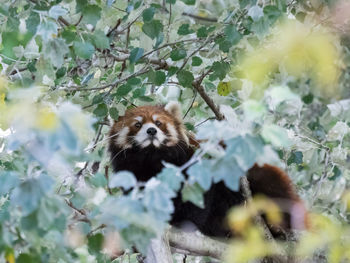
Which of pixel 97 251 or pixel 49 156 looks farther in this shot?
pixel 97 251

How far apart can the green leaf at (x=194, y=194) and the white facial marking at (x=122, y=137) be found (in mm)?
2238

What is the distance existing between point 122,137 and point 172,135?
37 cm

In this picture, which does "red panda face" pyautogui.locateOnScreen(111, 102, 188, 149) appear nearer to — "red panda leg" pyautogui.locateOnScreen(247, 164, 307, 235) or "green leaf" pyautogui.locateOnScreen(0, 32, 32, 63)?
"red panda leg" pyautogui.locateOnScreen(247, 164, 307, 235)

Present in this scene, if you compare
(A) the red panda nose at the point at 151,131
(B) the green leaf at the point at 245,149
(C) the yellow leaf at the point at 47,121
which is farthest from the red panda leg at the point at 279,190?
(C) the yellow leaf at the point at 47,121

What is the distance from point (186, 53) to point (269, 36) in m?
0.52

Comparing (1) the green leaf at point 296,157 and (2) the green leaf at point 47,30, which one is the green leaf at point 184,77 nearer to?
(1) the green leaf at point 296,157

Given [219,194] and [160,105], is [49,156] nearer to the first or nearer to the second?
[219,194]

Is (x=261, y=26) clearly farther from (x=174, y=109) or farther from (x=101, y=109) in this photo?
(x=174, y=109)

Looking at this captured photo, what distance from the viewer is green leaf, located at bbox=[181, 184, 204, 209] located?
1897mm

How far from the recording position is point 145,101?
3646 millimetres

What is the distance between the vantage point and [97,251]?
89.7 inches

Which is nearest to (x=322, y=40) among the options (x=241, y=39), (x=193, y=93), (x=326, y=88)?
(x=241, y=39)

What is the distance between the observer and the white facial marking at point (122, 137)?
4.14m

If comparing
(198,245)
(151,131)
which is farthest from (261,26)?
(151,131)
